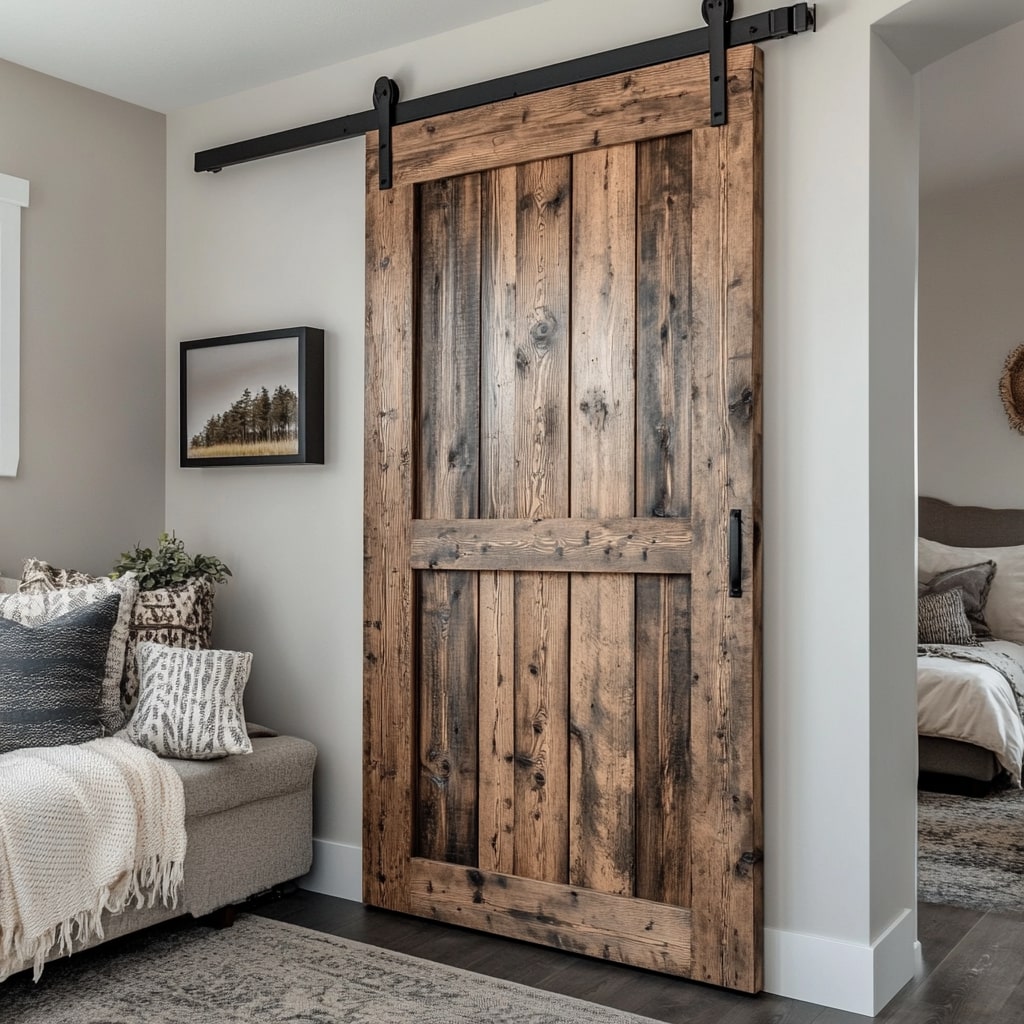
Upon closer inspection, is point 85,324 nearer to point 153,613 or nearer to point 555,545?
point 153,613

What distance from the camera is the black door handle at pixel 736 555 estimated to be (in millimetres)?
2604

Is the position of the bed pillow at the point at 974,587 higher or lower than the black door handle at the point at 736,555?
lower

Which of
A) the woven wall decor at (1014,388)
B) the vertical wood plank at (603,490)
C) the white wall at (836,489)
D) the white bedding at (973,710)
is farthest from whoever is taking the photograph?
the woven wall decor at (1014,388)

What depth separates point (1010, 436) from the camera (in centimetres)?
551

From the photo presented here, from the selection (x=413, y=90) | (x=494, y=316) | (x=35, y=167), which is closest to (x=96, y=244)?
(x=35, y=167)

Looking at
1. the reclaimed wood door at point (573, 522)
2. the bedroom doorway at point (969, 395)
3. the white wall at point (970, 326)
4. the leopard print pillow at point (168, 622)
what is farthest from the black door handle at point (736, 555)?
the white wall at point (970, 326)

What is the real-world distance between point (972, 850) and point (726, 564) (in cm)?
189

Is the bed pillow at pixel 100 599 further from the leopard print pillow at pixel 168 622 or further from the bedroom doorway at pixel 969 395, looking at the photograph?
the bedroom doorway at pixel 969 395

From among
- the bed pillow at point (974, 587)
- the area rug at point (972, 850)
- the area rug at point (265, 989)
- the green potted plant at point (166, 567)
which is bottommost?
the area rug at point (972, 850)

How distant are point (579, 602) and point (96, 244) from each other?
2064 mm

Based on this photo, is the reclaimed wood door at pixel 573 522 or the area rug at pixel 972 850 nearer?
the reclaimed wood door at pixel 573 522

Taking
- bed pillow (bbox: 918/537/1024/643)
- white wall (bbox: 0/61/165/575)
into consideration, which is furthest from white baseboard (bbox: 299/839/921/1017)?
bed pillow (bbox: 918/537/1024/643)

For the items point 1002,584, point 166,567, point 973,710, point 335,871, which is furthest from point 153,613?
point 1002,584

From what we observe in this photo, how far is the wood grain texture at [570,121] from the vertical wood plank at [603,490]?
0.07 meters
